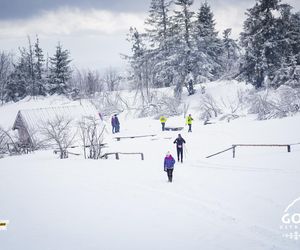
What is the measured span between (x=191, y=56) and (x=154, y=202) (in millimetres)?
32516

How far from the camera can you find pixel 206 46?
44312 mm

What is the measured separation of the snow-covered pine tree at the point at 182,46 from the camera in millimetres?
41156

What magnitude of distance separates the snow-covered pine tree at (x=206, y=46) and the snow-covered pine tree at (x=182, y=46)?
38.4 inches

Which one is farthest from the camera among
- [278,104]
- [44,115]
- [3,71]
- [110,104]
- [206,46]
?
[3,71]

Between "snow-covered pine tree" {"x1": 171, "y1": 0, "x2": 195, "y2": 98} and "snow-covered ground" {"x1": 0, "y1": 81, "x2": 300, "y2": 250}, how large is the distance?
75.7 feet

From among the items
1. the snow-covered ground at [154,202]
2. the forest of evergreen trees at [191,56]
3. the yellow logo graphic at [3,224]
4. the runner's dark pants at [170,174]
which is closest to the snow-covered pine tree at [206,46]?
the forest of evergreen trees at [191,56]

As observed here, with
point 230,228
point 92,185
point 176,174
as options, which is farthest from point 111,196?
point 230,228

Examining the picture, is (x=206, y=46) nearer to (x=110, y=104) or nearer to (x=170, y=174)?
(x=110, y=104)

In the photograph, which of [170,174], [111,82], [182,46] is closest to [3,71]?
[111,82]

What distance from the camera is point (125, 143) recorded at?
2586 cm

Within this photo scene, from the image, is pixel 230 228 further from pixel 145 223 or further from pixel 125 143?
pixel 125 143

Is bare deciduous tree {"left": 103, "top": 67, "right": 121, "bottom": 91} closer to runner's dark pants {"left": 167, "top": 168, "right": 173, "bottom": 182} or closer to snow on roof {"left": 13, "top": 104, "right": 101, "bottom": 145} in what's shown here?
snow on roof {"left": 13, "top": 104, "right": 101, "bottom": 145}

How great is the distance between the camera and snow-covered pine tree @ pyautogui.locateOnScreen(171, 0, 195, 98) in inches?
1620

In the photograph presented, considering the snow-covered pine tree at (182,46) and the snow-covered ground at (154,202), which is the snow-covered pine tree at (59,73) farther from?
the snow-covered ground at (154,202)
